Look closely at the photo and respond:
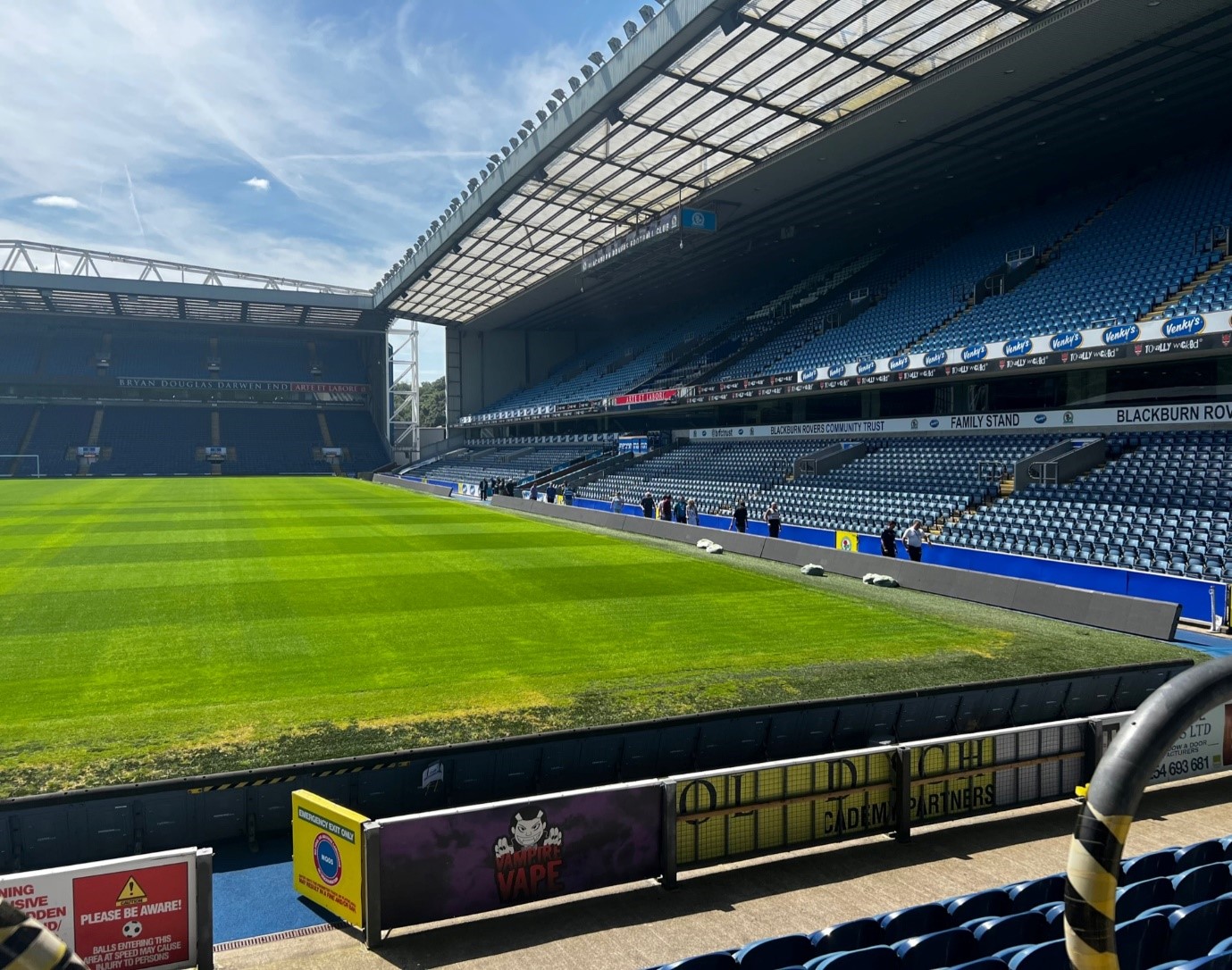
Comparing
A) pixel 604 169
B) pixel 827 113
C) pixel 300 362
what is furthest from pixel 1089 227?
pixel 300 362

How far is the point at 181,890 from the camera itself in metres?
5.96

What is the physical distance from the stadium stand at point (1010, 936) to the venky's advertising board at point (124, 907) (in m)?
3.58

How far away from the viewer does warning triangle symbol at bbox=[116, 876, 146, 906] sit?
5836 mm

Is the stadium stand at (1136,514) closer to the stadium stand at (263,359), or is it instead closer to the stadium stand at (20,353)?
the stadium stand at (263,359)

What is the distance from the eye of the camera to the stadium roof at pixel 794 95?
20.9 m

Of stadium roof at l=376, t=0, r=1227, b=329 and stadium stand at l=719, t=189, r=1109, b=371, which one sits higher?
stadium roof at l=376, t=0, r=1227, b=329

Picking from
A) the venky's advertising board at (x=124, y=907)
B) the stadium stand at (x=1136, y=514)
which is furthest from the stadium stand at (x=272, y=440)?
the venky's advertising board at (x=124, y=907)

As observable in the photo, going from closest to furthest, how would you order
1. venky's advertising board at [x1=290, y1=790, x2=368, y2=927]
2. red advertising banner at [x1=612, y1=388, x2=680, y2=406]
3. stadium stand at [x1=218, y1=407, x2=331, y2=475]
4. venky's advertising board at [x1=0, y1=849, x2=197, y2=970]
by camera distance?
venky's advertising board at [x1=0, y1=849, x2=197, y2=970]
venky's advertising board at [x1=290, y1=790, x2=368, y2=927]
red advertising banner at [x1=612, y1=388, x2=680, y2=406]
stadium stand at [x1=218, y1=407, x2=331, y2=475]

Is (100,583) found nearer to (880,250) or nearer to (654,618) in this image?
(654,618)

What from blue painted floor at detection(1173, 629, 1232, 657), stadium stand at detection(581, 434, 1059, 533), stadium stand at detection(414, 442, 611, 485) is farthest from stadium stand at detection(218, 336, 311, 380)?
blue painted floor at detection(1173, 629, 1232, 657)

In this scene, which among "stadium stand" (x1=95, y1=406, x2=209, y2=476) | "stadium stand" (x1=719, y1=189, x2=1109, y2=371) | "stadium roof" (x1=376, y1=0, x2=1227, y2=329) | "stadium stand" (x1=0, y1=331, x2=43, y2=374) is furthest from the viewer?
"stadium stand" (x1=0, y1=331, x2=43, y2=374)

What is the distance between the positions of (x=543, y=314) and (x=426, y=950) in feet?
201

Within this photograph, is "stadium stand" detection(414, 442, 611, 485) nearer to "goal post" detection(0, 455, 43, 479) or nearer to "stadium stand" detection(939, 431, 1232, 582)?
"goal post" detection(0, 455, 43, 479)

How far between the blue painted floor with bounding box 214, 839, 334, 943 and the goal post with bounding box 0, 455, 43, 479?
74.2m
